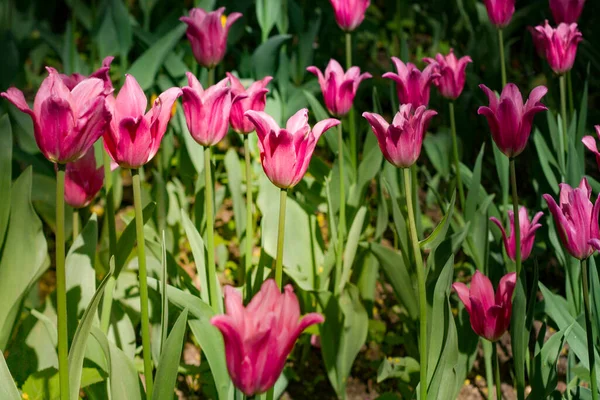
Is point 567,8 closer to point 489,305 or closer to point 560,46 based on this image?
point 560,46

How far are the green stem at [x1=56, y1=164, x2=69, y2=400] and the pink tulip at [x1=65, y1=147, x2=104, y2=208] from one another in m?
0.36

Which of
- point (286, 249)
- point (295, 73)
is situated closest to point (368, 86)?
point (295, 73)

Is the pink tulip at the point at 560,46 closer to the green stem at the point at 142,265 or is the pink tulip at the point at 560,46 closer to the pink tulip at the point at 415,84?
the pink tulip at the point at 415,84

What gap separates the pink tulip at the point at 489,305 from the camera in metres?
1.27

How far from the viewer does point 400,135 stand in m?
1.16

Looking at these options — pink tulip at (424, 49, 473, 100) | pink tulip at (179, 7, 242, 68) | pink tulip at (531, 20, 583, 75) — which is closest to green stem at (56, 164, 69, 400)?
pink tulip at (179, 7, 242, 68)

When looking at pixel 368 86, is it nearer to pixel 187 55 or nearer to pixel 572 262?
pixel 187 55

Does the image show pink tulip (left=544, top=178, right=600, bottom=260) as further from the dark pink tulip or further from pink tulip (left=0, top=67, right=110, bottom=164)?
pink tulip (left=0, top=67, right=110, bottom=164)

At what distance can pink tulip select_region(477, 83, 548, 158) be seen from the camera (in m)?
1.25

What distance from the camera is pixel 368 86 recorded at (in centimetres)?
235

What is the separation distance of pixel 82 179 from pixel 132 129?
41 centimetres

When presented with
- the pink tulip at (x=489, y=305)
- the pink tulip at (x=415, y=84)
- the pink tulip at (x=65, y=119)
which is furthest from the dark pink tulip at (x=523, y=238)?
the pink tulip at (x=65, y=119)

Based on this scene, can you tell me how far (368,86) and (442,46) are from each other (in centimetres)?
93

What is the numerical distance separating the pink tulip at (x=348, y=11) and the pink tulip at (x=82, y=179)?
67cm
